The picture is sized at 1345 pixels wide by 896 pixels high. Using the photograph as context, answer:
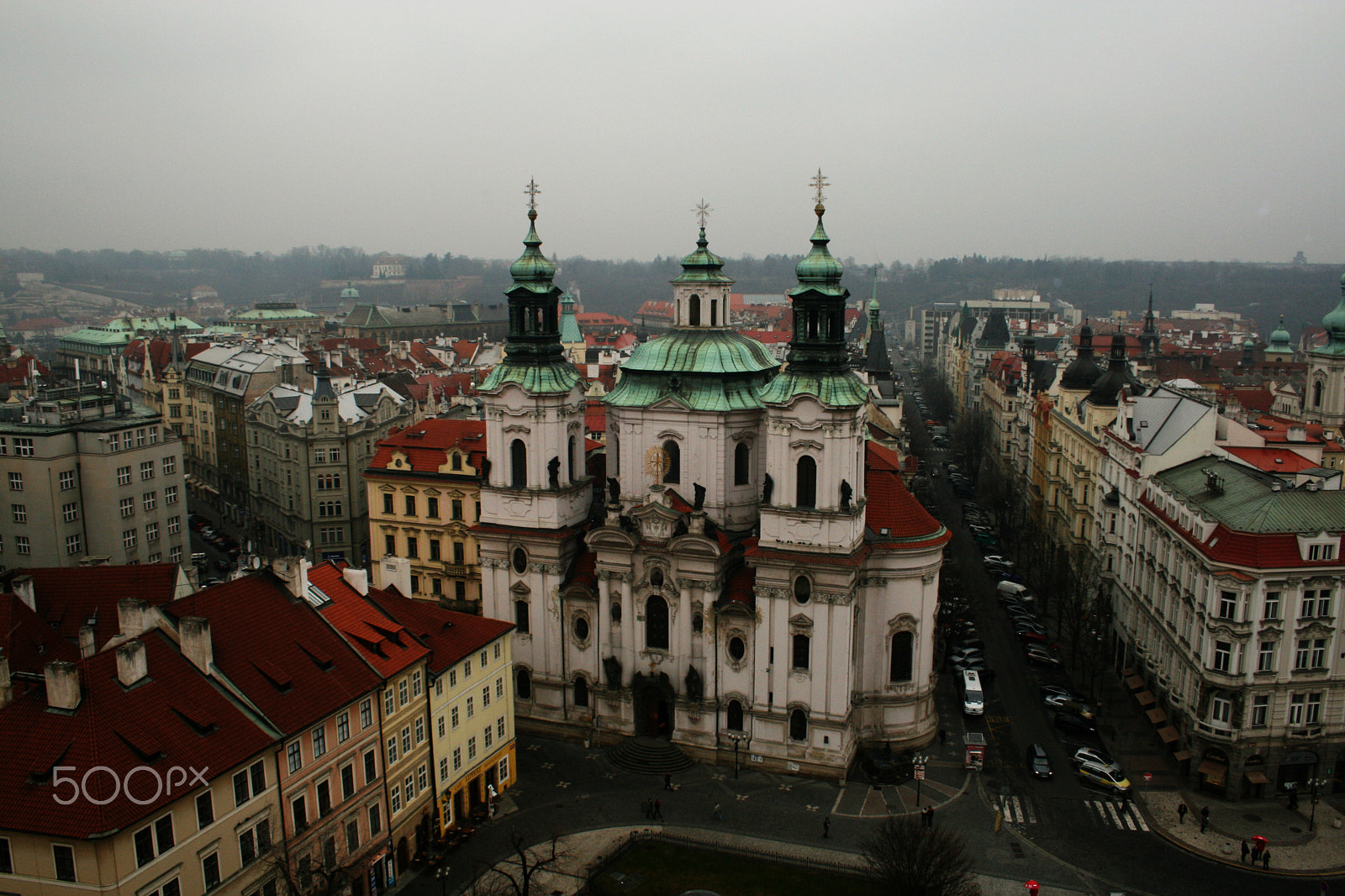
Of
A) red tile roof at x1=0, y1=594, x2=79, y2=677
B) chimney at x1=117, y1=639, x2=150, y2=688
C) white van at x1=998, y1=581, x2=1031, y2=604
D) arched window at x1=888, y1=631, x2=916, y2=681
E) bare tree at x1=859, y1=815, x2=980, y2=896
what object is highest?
chimney at x1=117, y1=639, x2=150, y2=688

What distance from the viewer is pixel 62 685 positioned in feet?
109

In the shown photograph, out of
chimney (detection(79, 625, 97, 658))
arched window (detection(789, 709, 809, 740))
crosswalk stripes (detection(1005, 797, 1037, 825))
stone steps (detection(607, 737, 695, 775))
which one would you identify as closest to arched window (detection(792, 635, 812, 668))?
arched window (detection(789, 709, 809, 740))

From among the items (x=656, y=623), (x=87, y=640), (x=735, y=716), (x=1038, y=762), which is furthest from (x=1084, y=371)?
(x=87, y=640)

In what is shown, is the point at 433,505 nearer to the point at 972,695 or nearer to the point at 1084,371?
the point at 972,695

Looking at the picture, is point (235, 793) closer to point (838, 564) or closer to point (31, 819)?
point (31, 819)

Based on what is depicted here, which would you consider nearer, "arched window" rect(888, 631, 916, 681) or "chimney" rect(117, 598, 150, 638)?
"chimney" rect(117, 598, 150, 638)

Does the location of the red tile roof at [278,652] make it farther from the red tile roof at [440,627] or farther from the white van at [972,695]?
the white van at [972,695]

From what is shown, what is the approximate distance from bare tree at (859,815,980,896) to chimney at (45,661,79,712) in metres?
29.3

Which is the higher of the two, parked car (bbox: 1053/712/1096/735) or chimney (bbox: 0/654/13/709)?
chimney (bbox: 0/654/13/709)

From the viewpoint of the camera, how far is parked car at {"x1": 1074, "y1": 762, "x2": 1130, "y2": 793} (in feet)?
173

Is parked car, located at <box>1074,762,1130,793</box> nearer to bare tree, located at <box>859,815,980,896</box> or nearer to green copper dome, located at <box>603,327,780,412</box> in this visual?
bare tree, located at <box>859,815,980,896</box>

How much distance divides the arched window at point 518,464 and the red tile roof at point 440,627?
10.2 metres

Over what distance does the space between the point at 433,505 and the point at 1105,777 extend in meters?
46.0

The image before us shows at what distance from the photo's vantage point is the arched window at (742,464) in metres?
58.0
